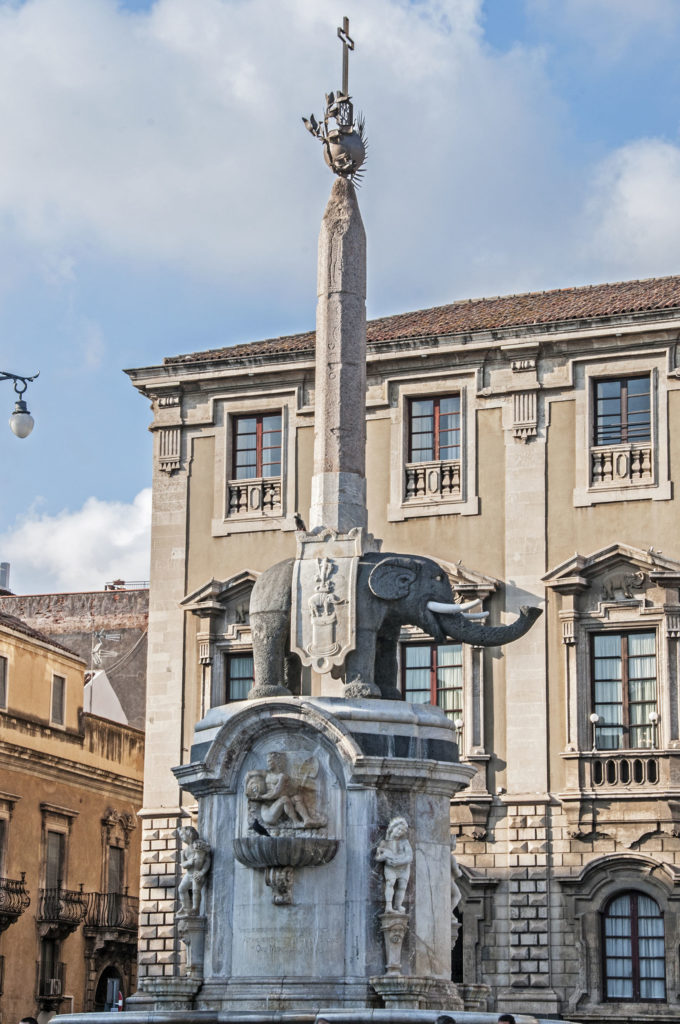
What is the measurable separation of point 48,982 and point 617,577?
16136 mm

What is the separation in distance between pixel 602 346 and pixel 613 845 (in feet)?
29.4

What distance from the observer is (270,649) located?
2052 cm

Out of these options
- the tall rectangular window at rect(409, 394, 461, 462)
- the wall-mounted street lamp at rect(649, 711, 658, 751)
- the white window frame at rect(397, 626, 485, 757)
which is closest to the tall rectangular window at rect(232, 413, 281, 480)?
the tall rectangular window at rect(409, 394, 461, 462)

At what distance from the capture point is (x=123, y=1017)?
18.8 m

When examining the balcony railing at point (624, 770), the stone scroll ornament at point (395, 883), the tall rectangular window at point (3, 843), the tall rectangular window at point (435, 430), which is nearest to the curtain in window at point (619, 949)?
the balcony railing at point (624, 770)

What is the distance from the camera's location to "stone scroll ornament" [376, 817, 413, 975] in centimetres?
1873

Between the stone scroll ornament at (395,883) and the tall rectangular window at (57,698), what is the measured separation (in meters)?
25.9

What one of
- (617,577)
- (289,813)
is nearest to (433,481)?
(617,577)

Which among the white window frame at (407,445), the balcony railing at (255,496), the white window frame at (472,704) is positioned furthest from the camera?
the balcony railing at (255,496)

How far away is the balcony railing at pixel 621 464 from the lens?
35.6 metres

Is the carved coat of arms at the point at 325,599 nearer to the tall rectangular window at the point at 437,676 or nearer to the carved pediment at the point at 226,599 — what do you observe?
the tall rectangular window at the point at 437,676

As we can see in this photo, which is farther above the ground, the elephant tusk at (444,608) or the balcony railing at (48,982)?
the elephant tusk at (444,608)

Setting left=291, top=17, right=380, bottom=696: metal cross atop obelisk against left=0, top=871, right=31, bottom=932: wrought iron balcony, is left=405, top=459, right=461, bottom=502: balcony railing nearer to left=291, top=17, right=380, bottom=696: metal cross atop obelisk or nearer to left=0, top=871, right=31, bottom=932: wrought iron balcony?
left=0, top=871, right=31, bottom=932: wrought iron balcony

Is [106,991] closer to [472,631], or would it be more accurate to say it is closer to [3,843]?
[3,843]
